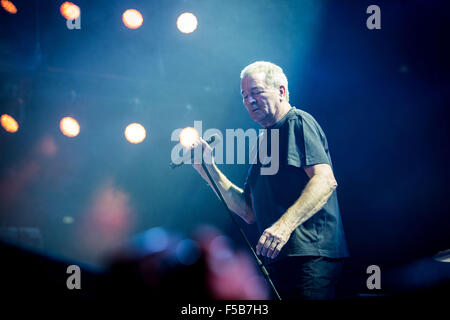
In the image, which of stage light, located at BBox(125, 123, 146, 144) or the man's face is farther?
stage light, located at BBox(125, 123, 146, 144)

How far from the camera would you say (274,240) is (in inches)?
64.8

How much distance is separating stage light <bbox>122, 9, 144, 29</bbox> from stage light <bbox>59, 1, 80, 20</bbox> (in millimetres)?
400

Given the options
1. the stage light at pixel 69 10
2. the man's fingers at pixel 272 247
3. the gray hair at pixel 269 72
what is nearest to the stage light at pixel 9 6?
the stage light at pixel 69 10

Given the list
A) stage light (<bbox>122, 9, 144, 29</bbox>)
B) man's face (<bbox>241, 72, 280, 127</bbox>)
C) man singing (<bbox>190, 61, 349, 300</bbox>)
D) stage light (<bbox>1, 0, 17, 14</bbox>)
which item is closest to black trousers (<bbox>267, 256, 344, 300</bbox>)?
man singing (<bbox>190, 61, 349, 300</bbox>)

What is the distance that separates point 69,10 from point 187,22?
1033 millimetres

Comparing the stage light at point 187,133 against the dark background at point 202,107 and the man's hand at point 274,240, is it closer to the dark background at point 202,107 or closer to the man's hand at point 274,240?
the dark background at point 202,107

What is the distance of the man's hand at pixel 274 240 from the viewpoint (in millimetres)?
1642

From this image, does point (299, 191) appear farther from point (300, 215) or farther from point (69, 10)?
point (69, 10)

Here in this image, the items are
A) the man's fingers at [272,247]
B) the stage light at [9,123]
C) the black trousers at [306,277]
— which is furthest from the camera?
the stage light at [9,123]

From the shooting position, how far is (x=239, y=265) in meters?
3.42

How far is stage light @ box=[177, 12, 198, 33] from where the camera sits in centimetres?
340

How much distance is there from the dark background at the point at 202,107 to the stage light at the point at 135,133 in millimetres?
63

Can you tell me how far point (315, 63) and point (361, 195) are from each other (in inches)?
50.3

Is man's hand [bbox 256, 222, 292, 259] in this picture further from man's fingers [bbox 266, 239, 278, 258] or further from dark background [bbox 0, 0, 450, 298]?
dark background [bbox 0, 0, 450, 298]
